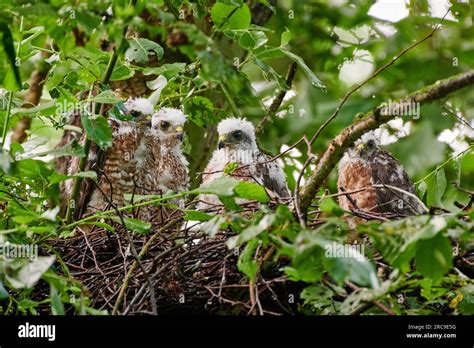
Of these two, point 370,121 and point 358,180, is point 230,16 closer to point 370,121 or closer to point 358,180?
point 370,121

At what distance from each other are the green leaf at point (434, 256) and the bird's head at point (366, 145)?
2.69 metres

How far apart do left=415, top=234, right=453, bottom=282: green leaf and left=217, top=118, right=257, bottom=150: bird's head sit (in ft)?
8.83

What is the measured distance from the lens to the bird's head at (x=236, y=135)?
4.79 m

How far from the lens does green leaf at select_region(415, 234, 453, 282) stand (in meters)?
2.13

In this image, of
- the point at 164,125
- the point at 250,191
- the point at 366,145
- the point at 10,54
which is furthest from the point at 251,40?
the point at 366,145

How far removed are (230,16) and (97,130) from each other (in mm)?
908

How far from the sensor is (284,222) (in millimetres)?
2297

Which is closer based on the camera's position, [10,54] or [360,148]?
[10,54]

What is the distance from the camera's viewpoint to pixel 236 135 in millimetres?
4809

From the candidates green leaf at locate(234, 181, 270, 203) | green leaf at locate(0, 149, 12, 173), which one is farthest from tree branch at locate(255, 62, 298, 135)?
green leaf at locate(0, 149, 12, 173)

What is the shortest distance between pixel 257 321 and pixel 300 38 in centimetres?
255
